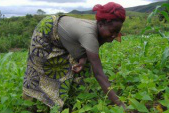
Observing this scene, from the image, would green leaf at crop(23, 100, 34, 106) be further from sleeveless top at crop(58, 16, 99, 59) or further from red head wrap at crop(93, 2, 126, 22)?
red head wrap at crop(93, 2, 126, 22)

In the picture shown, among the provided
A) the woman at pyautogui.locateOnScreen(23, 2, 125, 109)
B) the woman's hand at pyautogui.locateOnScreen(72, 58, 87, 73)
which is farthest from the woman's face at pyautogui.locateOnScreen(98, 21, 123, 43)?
the woman's hand at pyautogui.locateOnScreen(72, 58, 87, 73)

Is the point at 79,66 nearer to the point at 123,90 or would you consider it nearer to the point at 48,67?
the point at 48,67

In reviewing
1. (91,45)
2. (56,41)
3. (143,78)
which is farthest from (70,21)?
(143,78)

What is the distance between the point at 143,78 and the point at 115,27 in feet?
1.58

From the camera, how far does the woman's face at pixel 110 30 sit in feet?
6.89

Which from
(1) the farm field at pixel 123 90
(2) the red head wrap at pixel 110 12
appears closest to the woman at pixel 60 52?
(2) the red head wrap at pixel 110 12

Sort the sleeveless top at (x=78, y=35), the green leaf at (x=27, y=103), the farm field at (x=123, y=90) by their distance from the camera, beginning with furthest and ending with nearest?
the green leaf at (x=27, y=103)
the sleeveless top at (x=78, y=35)
the farm field at (x=123, y=90)

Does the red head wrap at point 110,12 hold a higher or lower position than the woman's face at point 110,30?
higher

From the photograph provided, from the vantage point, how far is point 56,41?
7.92 ft

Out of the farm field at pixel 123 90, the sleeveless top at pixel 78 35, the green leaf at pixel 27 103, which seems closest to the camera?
the farm field at pixel 123 90

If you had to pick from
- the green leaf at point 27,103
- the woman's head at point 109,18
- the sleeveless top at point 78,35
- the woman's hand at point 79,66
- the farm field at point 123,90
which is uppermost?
the woman's head at point 109,18

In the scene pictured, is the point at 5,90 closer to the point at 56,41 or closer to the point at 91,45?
the point at 56,41

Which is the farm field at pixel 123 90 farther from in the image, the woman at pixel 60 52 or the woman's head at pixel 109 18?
the woman's head at pixel 109 18

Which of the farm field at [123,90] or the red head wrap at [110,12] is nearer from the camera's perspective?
the farm field at [123,90]
